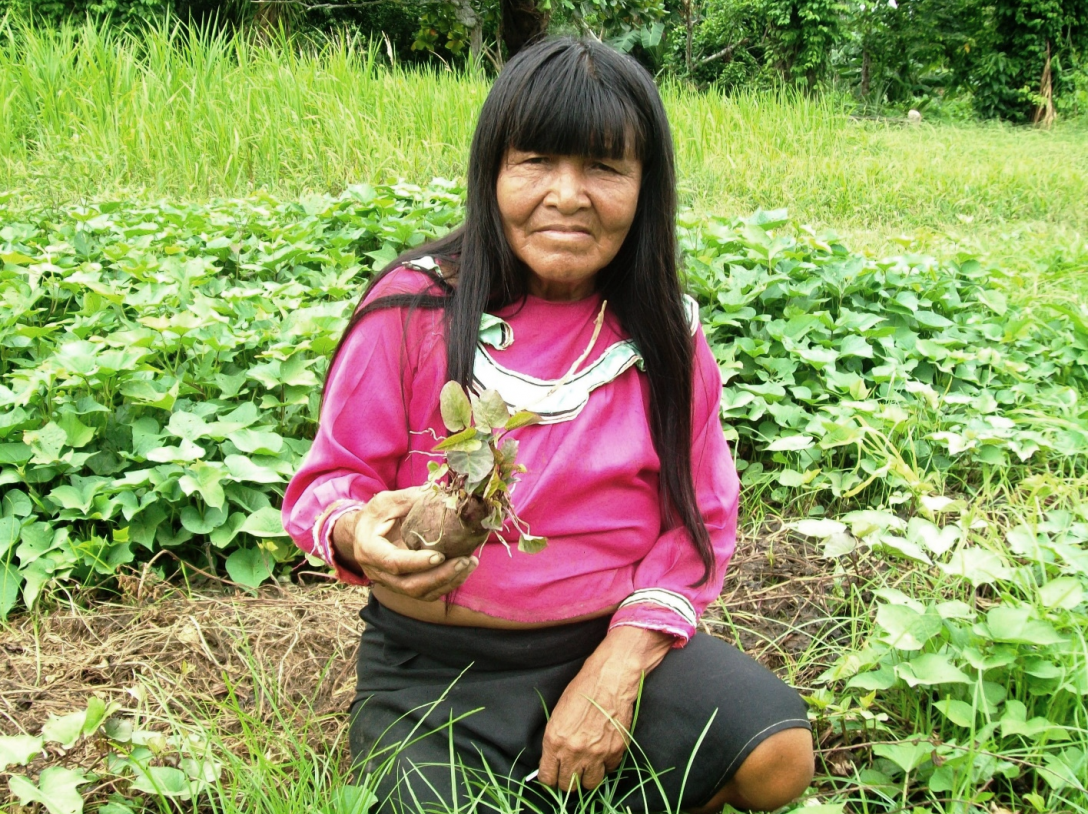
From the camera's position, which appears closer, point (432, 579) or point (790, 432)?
point (432, 579)

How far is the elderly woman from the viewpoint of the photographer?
1467mm

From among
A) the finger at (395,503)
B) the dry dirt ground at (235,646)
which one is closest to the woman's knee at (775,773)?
the dry dirt ground at (235,646)

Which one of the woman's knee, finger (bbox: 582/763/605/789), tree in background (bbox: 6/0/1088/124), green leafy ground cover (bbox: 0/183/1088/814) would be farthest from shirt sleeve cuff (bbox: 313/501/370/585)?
tree in background (bbox: 6/0/1088/124)

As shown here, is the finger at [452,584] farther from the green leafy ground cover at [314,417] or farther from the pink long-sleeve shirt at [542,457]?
the green leafy ground cover at [314,417]

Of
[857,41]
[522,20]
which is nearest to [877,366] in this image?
[522,20]

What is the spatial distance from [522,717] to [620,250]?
0.81 meters

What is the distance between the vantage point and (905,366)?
116 inches

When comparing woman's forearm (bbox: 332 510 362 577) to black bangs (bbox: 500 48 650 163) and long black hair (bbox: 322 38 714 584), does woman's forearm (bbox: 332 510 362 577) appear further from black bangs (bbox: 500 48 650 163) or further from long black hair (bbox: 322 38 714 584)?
black bangs (bbox: 500 48 650 163)

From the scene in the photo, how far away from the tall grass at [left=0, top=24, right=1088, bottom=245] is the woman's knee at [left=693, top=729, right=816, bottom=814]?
3.71m

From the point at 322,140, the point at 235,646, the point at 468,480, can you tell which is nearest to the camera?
the point at 468,480

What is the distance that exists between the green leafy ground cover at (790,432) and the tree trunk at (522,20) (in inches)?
134

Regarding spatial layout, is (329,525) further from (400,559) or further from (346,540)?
(400,559)

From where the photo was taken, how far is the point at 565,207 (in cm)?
146

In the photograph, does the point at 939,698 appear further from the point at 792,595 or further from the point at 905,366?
the point at 905,366
